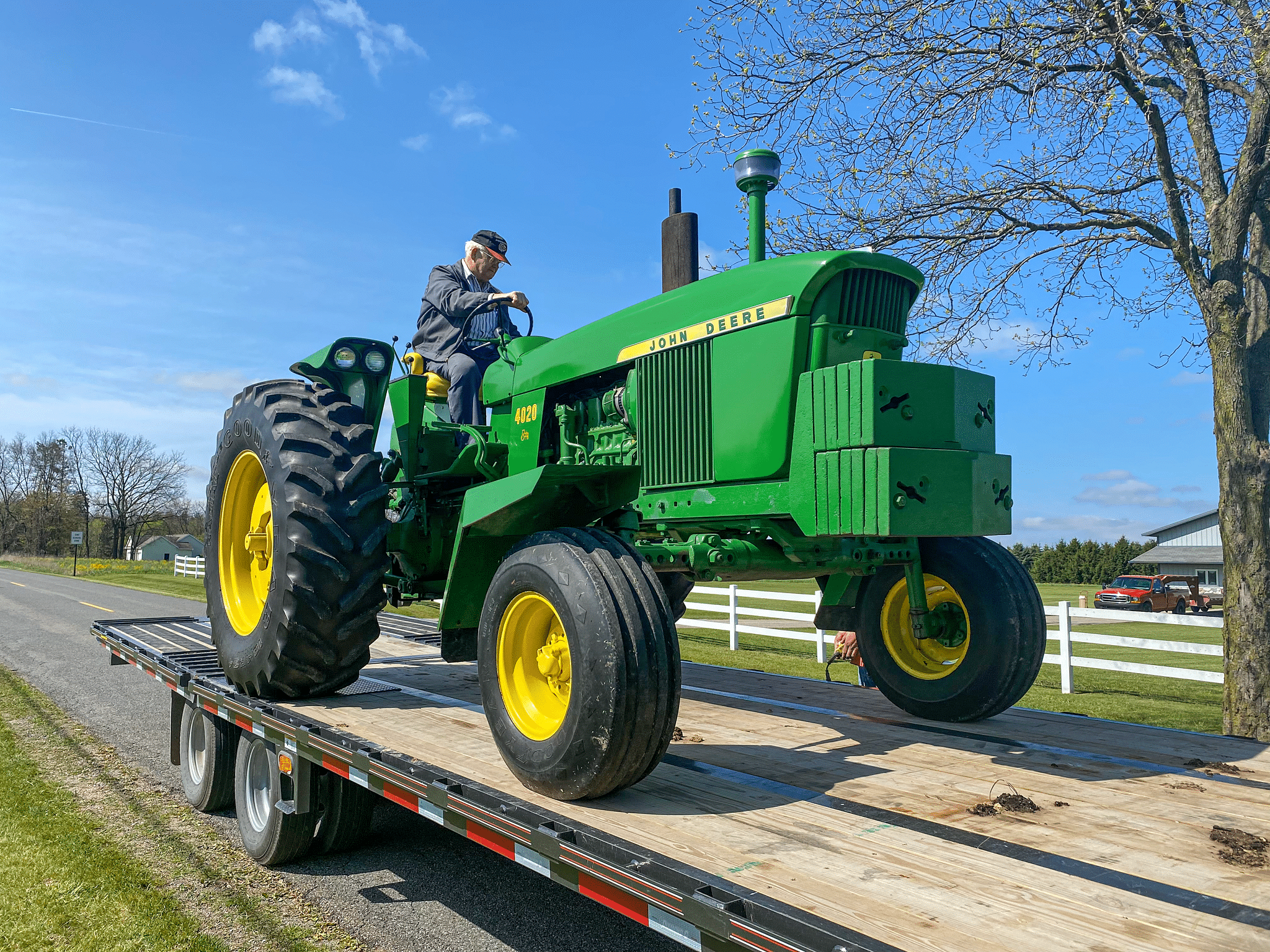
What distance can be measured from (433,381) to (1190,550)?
5630 cm

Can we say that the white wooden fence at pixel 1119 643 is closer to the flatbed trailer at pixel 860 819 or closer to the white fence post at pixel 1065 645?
the white fence post at pixel 1065 645

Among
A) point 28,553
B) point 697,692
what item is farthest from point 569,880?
point 28,553

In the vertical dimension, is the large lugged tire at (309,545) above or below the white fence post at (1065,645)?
above

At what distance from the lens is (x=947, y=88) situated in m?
7.98

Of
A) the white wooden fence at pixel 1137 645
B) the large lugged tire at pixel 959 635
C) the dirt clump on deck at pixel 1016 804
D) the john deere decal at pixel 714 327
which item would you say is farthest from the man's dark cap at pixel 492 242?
the white wooden fence at pixel 1137 645

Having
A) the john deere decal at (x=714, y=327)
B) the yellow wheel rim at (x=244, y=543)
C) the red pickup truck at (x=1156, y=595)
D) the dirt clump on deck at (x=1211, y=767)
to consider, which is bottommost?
the red pickup truck at (x=1156, y=595)

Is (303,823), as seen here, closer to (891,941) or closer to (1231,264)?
(891,941)

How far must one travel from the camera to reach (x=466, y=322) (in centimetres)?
550

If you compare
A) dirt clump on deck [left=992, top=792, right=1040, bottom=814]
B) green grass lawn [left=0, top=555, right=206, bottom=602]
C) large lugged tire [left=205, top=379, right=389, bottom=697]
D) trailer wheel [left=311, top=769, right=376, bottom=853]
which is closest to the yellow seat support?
large lugged tire [left=205, top=379, right=389, bottom=697]

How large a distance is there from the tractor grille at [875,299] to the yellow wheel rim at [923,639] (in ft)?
4.82

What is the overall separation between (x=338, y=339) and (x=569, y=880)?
13.0ft

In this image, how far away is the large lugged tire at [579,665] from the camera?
2.99 m

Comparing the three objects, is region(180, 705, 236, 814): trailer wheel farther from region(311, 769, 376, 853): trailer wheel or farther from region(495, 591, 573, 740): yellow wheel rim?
region(495, 591, 573, 740): yellow wheel rim

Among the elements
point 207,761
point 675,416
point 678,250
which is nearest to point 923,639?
point 675,416
